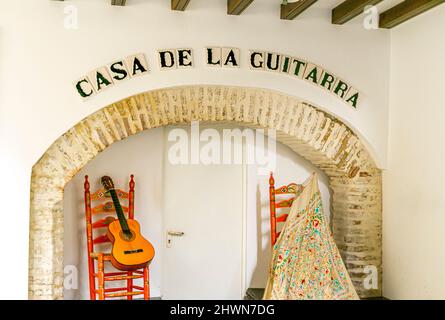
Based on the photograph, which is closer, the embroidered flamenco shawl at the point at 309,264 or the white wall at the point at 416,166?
the white wall at the point at 416,166

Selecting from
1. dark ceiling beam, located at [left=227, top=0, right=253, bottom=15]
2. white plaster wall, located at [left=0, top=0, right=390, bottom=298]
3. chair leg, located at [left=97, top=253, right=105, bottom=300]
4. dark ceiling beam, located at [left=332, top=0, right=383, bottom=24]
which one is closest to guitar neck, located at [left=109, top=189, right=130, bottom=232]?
chair leg, located at [left=97, top=253, right=105, bottom=300]

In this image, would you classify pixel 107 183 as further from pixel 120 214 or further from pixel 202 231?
pixel 202 231

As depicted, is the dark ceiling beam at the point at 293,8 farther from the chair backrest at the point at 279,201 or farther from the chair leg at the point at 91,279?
the chair leg at the point at 91,279

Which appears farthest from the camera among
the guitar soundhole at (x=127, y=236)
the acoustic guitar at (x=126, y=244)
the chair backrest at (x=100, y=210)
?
the chair backrest at (x=100, y=210)

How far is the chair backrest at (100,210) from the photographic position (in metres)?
4.04

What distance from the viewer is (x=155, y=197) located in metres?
4.47

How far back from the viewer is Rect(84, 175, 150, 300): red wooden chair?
3904 millimetres

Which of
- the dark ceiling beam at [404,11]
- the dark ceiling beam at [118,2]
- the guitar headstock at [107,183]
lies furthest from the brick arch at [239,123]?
the dark ceiling beam at [404,11]

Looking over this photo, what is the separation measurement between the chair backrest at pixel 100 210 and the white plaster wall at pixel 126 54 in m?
0.68

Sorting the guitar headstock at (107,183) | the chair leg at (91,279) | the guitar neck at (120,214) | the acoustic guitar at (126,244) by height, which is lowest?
the chair leg at (91,279)

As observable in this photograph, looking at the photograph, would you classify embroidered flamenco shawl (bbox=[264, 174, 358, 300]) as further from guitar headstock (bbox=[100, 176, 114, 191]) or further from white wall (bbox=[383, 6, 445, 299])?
guitar headstock (bbox=[100, 176, 114, 191])

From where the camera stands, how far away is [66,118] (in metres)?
3.50
